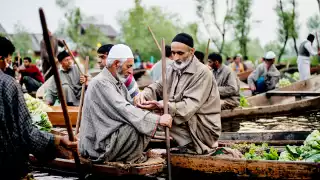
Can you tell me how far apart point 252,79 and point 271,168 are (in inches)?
344

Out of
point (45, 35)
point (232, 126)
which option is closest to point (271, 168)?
point (45, 35)

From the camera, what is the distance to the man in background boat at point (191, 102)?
214 inches

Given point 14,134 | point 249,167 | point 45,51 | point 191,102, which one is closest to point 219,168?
point 249,167

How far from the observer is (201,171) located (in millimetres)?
5422

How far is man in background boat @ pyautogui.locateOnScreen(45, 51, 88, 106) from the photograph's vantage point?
9742 millimetres

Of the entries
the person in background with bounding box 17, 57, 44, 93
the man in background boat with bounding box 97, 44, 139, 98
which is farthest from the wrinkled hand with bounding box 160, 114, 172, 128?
the person in background with bounding box 17, 57, 44, 93

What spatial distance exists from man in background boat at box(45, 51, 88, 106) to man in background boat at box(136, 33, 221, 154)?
14.5 ft

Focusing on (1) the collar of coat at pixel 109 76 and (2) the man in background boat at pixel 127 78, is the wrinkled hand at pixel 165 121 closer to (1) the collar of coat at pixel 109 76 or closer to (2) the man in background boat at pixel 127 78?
(1) the collar of coat at pixel 109 76

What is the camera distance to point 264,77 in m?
13.4

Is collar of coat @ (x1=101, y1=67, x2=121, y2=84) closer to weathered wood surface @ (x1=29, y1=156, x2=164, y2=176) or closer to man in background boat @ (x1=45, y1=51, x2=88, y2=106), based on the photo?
weathered wood surface @ (x1=29, y1=156, x2=164, y2=176)

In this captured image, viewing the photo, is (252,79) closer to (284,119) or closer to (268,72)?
(268,72)

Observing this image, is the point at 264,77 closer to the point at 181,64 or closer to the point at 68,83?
the point at 68,83

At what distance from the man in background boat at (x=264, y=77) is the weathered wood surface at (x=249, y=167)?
8.13 meters

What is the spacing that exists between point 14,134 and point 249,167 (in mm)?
2587
